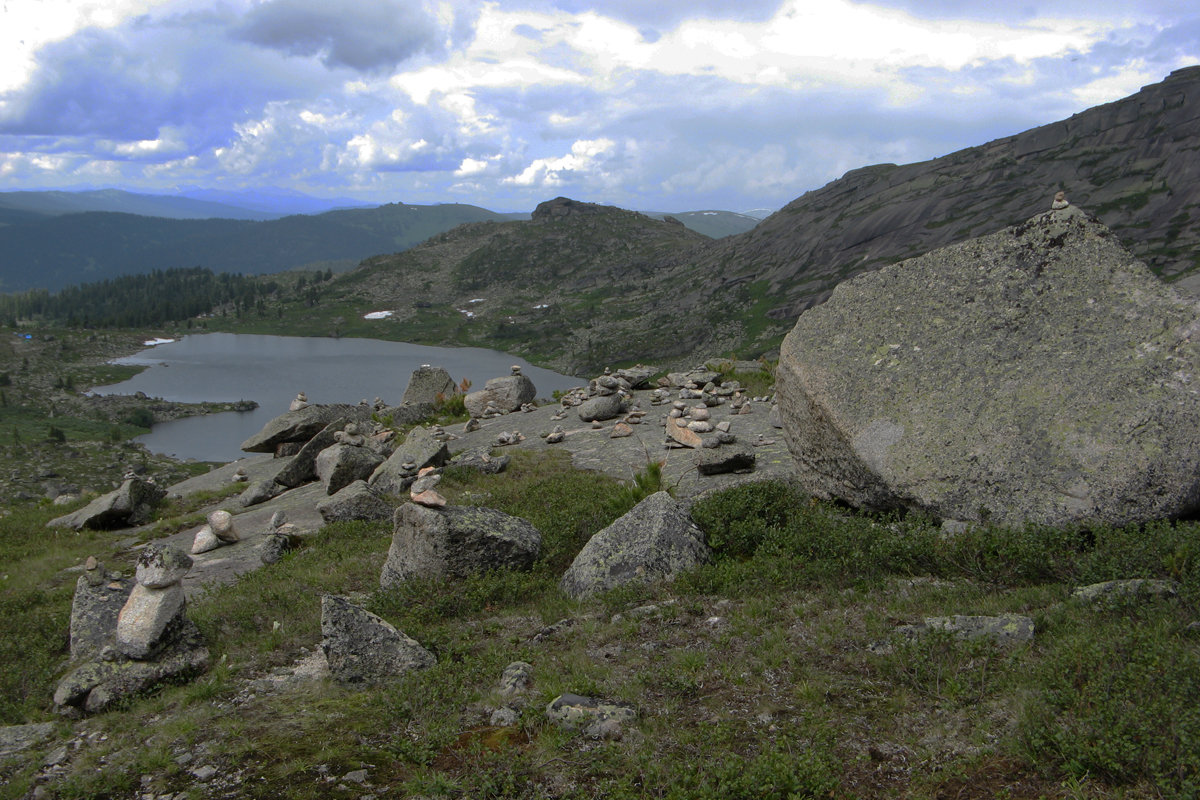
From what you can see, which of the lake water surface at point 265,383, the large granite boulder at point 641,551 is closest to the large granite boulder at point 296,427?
the large granite boulder at point 641,551

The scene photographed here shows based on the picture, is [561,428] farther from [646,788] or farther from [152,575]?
[646,788]

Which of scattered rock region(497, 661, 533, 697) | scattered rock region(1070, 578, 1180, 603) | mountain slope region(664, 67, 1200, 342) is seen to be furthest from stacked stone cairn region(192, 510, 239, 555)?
mountain slope region(664, 67, 1200, 342)

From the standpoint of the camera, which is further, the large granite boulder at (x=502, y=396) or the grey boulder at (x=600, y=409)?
the large granite boulder at (x=502, y=396)

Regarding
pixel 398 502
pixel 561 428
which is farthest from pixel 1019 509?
pixel 561 428

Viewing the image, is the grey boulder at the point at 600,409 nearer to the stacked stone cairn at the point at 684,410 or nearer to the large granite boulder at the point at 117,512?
the stacked stone cairn at the point at 684,410

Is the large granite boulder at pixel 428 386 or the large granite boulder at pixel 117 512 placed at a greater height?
the large granite boulder at pixel 428 386

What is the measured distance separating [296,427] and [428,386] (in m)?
7.19

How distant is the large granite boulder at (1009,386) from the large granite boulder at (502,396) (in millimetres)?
16288

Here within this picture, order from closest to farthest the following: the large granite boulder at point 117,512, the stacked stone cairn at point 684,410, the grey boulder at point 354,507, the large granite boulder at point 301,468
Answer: the stacked stone cairn at point 684,410 → the grey boulder at point 354,507 → the large granite boulder at point 117,512 → the large granite boulder at point 301,468

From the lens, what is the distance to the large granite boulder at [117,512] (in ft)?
62.5

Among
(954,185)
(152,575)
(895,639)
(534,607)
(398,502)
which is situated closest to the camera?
(895,639)

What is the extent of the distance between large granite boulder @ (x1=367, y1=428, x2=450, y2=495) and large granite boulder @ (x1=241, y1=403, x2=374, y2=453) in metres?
7.66

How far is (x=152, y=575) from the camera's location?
8.81m

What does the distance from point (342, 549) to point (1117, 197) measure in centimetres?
19787
